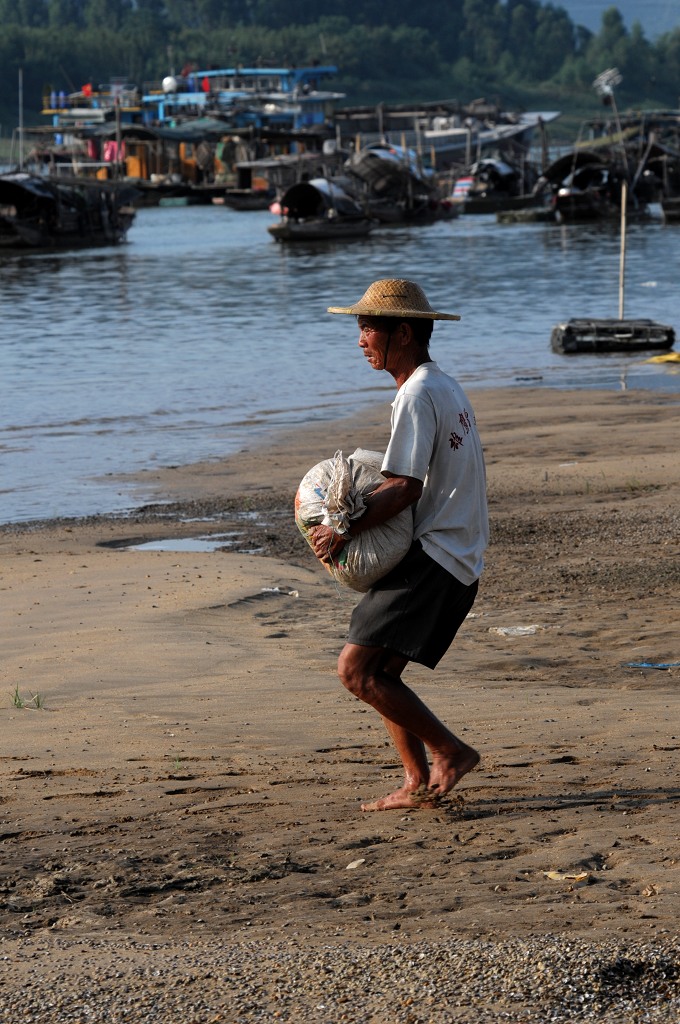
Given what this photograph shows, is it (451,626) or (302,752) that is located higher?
(451,626)

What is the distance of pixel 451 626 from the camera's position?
421cm

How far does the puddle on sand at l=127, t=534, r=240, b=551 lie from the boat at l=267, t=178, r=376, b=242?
4317 centimetres

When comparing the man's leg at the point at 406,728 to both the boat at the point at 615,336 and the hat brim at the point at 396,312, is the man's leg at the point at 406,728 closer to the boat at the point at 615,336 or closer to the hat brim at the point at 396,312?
the hat brim at the point at 396,312

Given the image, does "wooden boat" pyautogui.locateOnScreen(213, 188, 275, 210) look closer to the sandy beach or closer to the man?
the sandy beach

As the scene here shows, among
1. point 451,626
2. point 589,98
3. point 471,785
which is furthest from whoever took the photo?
point 589,98

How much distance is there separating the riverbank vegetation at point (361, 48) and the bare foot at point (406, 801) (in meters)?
120

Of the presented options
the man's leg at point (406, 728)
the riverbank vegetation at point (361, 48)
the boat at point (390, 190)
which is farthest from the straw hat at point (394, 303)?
the riverbank vegetation at point (361, 48)

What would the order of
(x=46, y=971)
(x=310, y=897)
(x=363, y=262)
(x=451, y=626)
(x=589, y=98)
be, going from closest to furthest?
(x=46, y=971)
(x=310, y=897)
(x=451, y=626)
(x=363, y=262)
(x=589, y=98)

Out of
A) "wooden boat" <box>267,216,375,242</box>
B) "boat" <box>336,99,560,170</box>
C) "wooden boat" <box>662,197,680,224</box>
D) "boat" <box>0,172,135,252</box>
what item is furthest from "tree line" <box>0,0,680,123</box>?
"wooden boat" <box>662,197,680,224</box>

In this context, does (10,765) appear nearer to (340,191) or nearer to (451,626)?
(451,626)

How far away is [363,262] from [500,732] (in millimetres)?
38527

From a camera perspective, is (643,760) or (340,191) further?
(340,191)

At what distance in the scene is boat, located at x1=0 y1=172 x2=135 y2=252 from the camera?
5097 centimetres

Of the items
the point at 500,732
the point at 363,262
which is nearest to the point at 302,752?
the point at 500,732
